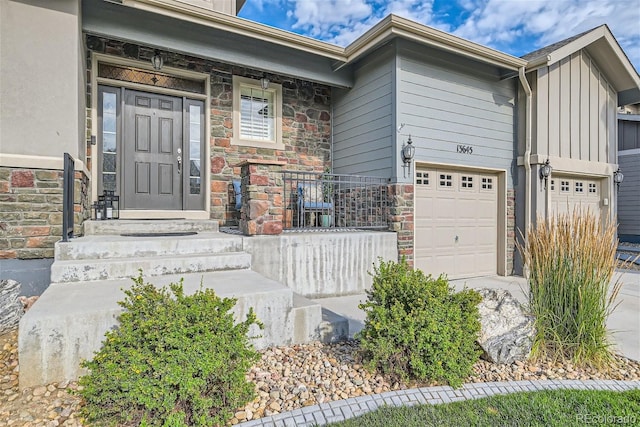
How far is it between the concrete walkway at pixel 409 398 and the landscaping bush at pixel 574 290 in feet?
1.06

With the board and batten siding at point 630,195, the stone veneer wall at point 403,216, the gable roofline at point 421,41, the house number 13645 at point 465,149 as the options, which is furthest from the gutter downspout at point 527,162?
the board and batten siding at point 630,195

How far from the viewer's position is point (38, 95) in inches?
145

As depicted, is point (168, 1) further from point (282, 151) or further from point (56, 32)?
point (282, 151)

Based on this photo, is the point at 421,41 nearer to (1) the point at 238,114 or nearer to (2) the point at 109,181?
(1) the point at 238,114

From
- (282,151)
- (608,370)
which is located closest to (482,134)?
(282,151)

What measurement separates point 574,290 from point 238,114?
204 inches

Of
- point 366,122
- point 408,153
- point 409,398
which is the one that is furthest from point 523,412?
point 366,122

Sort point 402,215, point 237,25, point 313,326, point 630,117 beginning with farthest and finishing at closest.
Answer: point 630,117 < point 402,215 < point 237,25 < point 313,326

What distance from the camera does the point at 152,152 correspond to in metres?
5.54

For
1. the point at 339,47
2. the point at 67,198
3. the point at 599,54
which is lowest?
the point at 67,198

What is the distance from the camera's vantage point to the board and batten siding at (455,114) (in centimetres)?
552

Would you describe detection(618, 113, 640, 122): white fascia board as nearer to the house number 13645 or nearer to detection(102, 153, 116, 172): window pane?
the house number 13645

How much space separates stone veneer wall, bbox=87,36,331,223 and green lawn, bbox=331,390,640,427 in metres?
3.79

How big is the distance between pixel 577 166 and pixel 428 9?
14.0 ft
